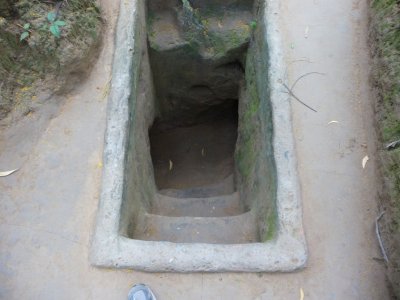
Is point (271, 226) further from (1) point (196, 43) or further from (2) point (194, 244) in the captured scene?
(1) point (196, 43)

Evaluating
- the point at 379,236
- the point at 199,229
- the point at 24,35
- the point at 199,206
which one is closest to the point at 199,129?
the point at 199,206

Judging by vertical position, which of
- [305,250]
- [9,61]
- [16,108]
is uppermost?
[9,61]

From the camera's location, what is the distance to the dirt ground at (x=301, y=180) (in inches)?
89.4

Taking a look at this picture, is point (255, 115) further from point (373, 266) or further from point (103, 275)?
point (103, 275)

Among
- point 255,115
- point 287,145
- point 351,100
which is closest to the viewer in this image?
point 287,145

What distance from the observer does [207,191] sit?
418 centimetres

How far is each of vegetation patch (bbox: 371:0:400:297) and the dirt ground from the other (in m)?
0.12

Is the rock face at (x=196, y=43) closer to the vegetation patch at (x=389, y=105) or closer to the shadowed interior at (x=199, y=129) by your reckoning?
the shadowed interior at (x=199, y=129)

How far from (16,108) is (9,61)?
335mm

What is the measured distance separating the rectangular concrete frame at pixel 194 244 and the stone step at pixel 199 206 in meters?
1.03

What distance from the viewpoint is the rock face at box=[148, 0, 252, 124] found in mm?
3480

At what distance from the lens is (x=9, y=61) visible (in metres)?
2.71

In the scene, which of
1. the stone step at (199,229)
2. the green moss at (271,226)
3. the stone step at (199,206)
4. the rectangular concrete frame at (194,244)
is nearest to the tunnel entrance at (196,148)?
the stone step at (199,206)

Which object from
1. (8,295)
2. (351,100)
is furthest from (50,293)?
(351,100)
